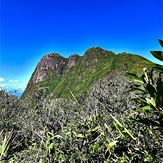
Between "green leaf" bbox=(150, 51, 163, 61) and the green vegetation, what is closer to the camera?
"green leaf" bbox=(150, 51, 163, 61)

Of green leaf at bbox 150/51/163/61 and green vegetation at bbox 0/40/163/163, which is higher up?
green leaf at bbox 150/51/163/61

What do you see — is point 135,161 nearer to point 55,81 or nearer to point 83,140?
point 83,140

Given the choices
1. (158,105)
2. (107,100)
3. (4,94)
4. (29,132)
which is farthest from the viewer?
(4,94)

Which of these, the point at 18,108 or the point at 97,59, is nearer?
the point at 18,108

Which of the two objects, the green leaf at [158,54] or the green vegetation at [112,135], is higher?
the green leaf at [158,54]

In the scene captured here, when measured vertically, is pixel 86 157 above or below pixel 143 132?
below

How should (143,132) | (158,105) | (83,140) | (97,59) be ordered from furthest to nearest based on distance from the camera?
(97,59)
(83,140)
(143,132)
(158,105)

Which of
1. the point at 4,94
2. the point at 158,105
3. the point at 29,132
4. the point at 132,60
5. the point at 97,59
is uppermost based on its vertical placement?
the point at 97,59

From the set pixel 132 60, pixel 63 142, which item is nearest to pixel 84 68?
pixel 132 60

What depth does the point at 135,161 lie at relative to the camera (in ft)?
9.25

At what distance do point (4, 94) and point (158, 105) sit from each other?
56.0ft

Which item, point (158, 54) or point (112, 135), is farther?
point (112, 135)

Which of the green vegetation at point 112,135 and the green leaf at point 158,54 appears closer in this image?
the green leaf at point 158,54

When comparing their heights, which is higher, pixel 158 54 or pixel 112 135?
pixel 158 54
